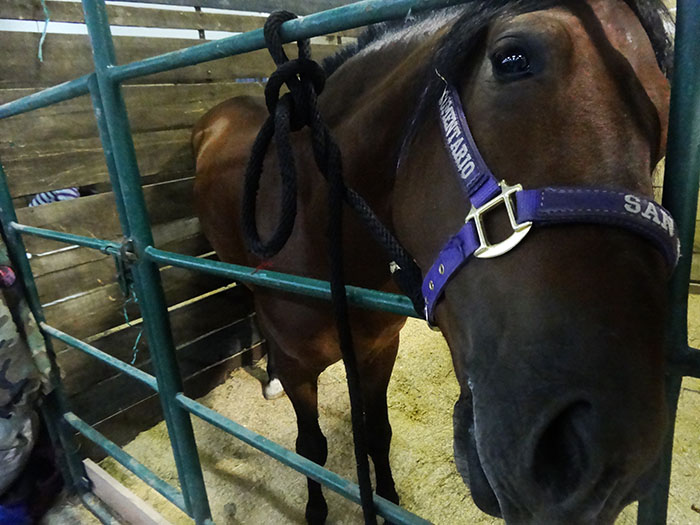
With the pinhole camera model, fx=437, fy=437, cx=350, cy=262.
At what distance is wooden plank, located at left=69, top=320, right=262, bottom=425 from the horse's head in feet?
5.34

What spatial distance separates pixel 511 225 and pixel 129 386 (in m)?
1.82

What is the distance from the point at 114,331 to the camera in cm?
172

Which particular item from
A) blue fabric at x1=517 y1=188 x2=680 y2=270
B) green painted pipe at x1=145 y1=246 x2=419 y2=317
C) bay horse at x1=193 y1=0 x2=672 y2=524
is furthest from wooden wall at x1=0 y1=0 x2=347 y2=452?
blue fabric at x1=517 y1=188 x2=680 y2=270

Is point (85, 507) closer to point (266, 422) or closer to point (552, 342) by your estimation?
point (266, 422)

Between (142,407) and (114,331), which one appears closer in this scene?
(114,331)

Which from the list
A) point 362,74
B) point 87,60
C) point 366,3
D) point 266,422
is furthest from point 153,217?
→ point 366,3

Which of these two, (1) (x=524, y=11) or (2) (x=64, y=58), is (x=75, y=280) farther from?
(1) (x=524, y=11)

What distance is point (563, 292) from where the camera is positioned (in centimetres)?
38

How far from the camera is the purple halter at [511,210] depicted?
38 centimetres

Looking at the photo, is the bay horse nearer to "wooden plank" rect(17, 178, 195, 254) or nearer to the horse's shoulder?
the horse's shoulder

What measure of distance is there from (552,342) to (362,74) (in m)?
0.70

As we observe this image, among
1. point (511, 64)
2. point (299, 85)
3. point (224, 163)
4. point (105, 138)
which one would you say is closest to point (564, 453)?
point (511, 64)

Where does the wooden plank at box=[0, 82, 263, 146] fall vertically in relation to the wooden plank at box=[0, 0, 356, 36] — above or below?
below

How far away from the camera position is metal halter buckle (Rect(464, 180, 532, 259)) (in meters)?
0.42
